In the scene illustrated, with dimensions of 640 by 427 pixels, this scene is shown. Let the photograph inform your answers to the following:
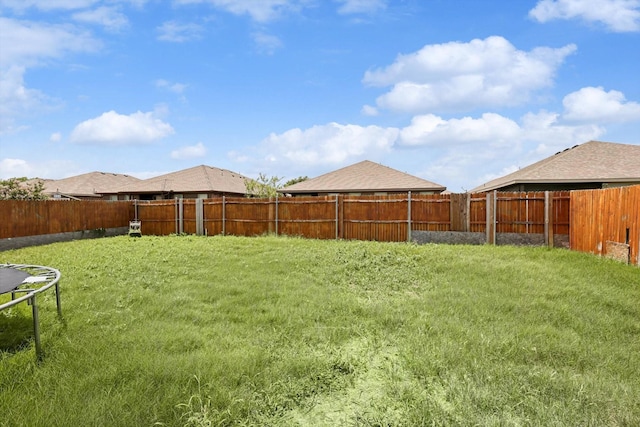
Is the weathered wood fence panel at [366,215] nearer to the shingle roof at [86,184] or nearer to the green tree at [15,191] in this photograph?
the green tree at [15,191]

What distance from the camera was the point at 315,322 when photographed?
5.06 m

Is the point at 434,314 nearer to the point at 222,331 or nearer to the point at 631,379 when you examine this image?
the point at 631,379

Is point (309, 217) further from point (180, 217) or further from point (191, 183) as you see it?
point (191, 183)

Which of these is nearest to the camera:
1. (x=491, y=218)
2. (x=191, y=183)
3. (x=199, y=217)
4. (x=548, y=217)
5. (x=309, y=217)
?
(x=548, y=217)

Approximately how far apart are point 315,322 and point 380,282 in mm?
2785

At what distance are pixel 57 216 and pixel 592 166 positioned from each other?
2259cm

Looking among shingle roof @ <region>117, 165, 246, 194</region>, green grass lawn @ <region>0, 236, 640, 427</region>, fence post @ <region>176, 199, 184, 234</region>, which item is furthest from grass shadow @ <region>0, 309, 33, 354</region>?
shingle roof @ <region>117, 165, 246, 194</region>

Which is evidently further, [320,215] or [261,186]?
Answer: [261,186]

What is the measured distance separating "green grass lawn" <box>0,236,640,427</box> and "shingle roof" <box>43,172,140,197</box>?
95.4 ft

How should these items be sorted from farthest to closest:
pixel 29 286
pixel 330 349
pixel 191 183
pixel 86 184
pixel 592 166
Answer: pixel 86 184 < pixel 191 183 < pixel 592 166 < pixel 29 286 < pixel 330 349

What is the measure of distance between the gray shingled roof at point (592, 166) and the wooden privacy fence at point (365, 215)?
13.2 feet

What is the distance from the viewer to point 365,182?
21609 mm

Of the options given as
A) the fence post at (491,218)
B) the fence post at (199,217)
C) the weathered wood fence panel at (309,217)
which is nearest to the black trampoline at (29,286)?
the weathered wood fence panel at (309,217)

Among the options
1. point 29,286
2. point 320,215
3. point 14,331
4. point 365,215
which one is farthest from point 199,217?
point 14,331
